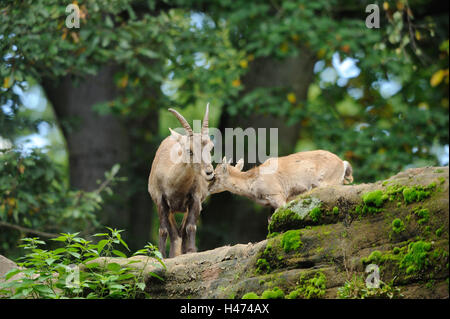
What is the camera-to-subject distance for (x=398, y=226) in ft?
18.3

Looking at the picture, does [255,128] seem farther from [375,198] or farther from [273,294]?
[273,294]

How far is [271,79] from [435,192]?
35.7 ft

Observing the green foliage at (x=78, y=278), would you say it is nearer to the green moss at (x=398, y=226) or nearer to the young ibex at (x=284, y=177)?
the green moss at (x=398, y=226)

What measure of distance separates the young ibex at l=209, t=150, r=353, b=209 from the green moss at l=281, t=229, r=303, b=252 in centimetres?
273

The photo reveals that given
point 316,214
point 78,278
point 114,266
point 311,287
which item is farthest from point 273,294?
point 78,278

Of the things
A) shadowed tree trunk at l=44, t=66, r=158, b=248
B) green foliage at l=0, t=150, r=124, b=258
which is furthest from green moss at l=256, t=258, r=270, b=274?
shadowed tree trunk at l=44, t=66, r=158, b=248

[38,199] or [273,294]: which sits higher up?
[38,199]

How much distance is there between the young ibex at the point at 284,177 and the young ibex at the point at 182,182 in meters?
1.10

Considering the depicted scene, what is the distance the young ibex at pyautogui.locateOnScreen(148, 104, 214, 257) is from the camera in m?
7.97

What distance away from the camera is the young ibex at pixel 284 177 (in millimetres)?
9023

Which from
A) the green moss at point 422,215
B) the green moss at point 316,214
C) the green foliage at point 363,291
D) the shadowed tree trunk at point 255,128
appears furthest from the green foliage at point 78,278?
the shadowed tree trunk at point 255,128

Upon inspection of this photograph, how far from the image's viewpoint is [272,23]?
14.7 meters

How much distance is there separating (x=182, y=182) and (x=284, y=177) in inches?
79.2

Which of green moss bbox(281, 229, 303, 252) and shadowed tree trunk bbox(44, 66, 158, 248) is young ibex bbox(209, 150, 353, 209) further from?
shadowed tree trunk bbox(44, 66, 158, 248)
